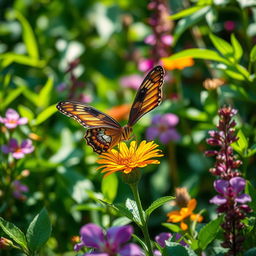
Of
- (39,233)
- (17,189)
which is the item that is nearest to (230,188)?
(39,233)

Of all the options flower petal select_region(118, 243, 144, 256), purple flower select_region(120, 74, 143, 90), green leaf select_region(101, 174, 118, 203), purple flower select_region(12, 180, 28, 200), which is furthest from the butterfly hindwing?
purple flower select_region(120, 74, 143, 90)

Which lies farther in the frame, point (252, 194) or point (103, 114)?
point (103, 114)

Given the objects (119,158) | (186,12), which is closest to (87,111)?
(119,158)

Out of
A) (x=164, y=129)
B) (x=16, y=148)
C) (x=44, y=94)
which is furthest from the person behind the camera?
(x=164, y=129)

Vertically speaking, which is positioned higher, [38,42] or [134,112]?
[38,42]

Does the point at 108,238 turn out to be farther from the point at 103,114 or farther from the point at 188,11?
the point at 188,11

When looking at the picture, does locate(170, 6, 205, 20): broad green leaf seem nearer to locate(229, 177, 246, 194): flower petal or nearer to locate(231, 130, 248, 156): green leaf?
locate(231, 130, 248, 156): green leaf

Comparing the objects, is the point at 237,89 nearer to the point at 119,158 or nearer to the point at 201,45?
the point at 119,158

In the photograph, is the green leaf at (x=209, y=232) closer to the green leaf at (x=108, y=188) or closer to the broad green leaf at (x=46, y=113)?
the green leaf at (x=108, y=188)
